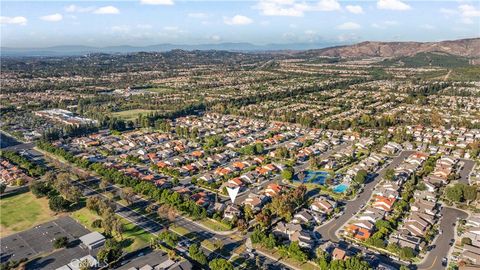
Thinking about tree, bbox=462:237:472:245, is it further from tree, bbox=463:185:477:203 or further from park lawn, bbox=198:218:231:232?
park lawn, bbox=198:218:231:232

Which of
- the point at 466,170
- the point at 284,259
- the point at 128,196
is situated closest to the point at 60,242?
the point at 128,196

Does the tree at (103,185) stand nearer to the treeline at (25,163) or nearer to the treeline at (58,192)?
the treeline at (58,192)

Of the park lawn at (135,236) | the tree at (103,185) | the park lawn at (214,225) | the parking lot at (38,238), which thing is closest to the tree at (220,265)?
the park lawn at (214,225)

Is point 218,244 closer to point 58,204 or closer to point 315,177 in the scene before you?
point 58,204

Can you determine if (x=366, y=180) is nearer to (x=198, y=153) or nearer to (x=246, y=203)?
(x=246, y=203)

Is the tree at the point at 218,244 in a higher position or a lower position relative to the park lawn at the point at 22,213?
higher

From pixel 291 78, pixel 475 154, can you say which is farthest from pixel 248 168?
pixel 291 78
